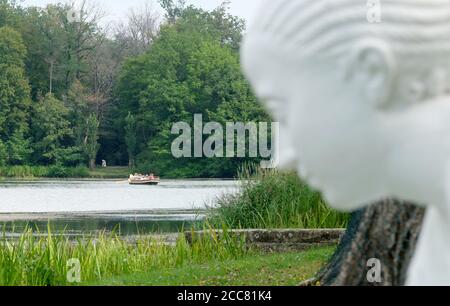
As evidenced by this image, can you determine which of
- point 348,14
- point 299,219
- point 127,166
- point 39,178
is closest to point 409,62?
point 348,14

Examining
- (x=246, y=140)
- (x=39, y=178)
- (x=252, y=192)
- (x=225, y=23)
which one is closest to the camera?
(x=252, y=192)

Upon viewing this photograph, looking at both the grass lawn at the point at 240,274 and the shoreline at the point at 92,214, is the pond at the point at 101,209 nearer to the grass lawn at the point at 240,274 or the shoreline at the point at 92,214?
the shoreline at the point at 92,214

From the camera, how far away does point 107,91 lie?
5656 centimetres

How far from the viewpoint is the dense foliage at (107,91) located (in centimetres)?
5138

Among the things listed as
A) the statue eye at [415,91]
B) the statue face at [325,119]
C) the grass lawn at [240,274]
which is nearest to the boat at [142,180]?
the grass lawn at [240,274]

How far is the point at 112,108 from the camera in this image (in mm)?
56781

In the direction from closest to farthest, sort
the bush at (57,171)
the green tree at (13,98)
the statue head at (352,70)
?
the statue head at (352,70)
the bush at (57,171)
the green tree at (13,98)

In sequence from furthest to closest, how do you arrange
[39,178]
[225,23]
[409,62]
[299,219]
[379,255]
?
[225,23]
[39,178]
[299,219]
[379,255]
[409,62]

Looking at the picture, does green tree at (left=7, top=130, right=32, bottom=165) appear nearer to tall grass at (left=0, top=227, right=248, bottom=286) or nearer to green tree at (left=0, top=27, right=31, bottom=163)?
green tree at (left=0, top=27, right=31, bottom=163)

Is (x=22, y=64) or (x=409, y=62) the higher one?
(x=22, y=64)

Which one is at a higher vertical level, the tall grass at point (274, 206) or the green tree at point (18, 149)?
the green tree at point (18, 149)

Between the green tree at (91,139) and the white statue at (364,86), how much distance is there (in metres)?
51.3

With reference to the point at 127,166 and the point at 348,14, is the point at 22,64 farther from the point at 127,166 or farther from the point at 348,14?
the point at 348,14

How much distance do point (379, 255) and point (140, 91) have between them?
5089 centimetres
